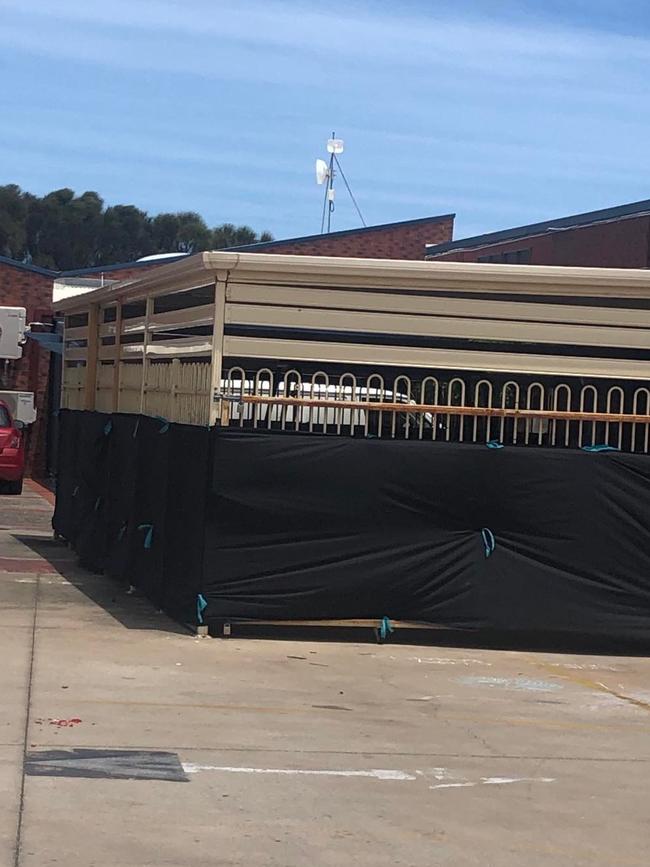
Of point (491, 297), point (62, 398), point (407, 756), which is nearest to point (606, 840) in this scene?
point (407, 756)

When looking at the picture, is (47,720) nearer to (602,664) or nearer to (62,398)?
(602,664)

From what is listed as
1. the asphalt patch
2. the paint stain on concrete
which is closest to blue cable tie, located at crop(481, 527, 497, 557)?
the paint stain on concrete

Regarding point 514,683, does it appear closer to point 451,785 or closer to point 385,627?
point 385,627

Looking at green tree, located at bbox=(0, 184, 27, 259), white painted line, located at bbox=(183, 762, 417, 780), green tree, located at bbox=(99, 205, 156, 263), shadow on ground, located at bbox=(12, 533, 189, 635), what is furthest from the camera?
green tree, located at bbox=(99, 205, 156, 263)

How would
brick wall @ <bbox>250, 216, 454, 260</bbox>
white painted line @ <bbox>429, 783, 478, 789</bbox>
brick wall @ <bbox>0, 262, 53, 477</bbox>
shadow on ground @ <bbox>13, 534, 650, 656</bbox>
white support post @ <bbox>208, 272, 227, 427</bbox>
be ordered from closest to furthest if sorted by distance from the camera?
white painted line @ <bbox>429, 783, 478, 789</bbox>, white support post @ <bbox>208, 272, 227, 427</bbox>, shadow on ground @ <bbox>13, 534, 650, 656</bbox>, brick wall @ <bbox>0, 262, 53, 477</bbox>, brick wall @ <bbox>250, 216, 454, 260</bbox>

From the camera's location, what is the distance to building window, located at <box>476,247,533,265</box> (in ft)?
98.7

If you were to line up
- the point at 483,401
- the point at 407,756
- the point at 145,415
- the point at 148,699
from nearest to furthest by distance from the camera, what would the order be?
the point at 407,756
the point at 148,699
the point at 483,401
the point at 145,415

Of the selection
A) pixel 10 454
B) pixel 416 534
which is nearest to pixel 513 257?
pixel 10 454

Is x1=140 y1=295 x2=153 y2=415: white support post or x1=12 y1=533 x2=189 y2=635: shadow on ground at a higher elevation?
x1=140 y1=295 x2=153 y2=415: white support post

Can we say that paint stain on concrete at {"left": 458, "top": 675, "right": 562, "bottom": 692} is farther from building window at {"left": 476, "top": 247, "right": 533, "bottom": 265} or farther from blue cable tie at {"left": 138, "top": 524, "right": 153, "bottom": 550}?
building window at {"left": 476, "top": 247, "right": 533, "bottom": 265}

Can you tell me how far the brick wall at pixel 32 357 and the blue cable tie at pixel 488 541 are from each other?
2137cm

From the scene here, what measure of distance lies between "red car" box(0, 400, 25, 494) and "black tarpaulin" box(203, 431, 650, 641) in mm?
15291

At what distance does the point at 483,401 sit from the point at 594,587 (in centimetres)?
180

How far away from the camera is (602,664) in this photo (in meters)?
11.7
